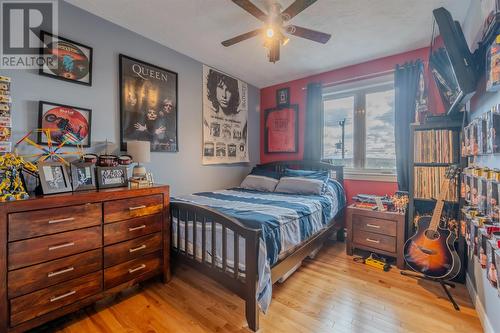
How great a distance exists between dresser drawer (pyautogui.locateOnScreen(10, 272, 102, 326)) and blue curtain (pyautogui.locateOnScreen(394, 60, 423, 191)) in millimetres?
3223

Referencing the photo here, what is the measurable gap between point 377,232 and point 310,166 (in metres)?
1.35

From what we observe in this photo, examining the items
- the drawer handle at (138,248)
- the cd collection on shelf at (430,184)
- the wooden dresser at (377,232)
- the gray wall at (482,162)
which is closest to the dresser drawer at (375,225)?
the wooden dresser at (377,232)

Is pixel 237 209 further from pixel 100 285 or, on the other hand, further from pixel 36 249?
pixel 36 249

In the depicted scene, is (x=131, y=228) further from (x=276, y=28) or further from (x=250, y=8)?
(x=276, y=28)

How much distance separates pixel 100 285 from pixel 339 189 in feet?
9.31

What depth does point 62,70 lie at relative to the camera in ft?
6.55

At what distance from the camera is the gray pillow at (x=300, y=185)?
9.64 ft

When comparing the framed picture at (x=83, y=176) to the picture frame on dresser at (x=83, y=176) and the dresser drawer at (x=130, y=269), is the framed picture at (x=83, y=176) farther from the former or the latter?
the dresser drawer at (x=130, y=269)

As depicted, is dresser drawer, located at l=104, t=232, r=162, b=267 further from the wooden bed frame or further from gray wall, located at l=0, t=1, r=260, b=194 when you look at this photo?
gray wall, located at l=0, t=1, r=260, b=194

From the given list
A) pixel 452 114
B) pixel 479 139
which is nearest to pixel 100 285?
pixel 479 139

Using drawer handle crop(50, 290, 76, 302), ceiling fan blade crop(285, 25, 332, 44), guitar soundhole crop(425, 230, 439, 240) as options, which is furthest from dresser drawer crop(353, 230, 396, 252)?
drawer handle crop(50, 290, 76, 302)

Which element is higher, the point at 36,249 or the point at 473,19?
the point at 473,19

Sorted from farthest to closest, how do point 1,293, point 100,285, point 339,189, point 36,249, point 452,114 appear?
point 339,189, point 452,114, point 100,285, point 36,249, point 1,293

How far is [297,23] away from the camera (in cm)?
230
